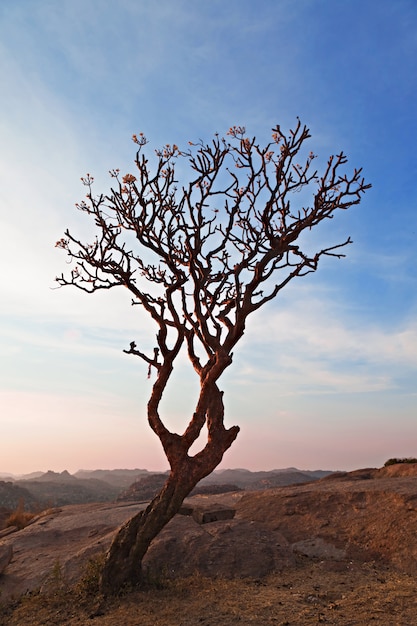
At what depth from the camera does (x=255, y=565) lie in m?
10.4

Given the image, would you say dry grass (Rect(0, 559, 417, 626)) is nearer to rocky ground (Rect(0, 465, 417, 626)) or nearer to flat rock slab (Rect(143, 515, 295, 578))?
rocky ground (Rect(0, 465, 417, 626))

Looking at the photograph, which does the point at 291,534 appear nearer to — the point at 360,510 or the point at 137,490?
the point at 360,510

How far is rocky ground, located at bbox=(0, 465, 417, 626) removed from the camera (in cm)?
757

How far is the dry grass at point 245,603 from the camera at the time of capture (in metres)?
7.05

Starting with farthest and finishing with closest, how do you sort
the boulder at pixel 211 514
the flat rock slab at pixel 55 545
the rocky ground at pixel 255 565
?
the boulder at pixel 211 514 < the flat rock slab at pixel 55 545 < the rocky ground at pixel 255 565

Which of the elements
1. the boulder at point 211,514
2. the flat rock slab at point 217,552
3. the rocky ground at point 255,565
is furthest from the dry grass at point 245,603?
the boulder at point 211,514

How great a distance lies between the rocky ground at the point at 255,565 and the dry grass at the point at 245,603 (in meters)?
0.02

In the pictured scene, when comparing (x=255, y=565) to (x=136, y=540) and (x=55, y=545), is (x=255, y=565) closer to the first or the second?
(x=136, y=540)

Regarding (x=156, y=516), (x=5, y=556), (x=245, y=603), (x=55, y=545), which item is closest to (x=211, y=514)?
(x=156, y=516)

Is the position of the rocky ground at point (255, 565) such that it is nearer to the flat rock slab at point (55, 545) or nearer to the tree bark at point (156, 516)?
the flat rock slab at point (55, 545)

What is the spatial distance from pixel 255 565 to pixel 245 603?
2.60 metres

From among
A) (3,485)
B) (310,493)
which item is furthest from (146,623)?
(3,485)

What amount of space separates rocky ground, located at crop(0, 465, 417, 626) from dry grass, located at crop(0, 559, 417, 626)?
2cm

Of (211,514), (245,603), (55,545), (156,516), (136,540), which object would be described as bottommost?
(245,603)
